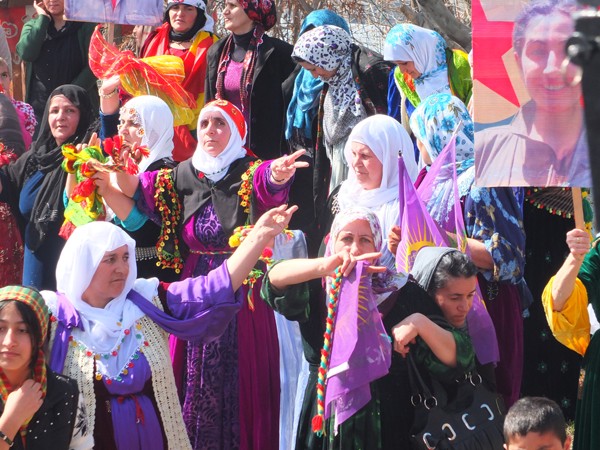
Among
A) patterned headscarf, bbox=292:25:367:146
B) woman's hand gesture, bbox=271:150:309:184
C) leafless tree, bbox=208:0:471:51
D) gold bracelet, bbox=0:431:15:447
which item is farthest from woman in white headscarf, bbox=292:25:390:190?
gold bracelet, bbox=0:431:15:447

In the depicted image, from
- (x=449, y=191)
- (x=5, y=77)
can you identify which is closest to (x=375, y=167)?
(x=449, y=191)

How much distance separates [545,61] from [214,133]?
2.19 metres

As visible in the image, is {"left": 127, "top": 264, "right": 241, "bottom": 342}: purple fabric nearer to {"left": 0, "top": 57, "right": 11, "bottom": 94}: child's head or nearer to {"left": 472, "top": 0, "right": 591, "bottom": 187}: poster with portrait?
{"left": 472, "top": 0, "right": 591, "bottom": 187}: poster with portrait

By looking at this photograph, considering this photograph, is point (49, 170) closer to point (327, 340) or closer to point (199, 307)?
point (199, 307)

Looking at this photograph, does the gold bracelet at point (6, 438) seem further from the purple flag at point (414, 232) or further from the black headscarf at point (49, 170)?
the black headscarf at point (49, 170)

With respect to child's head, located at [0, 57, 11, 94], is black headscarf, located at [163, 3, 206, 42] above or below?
above

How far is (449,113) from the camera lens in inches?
216

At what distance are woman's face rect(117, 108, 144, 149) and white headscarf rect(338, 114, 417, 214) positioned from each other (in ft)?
4.20

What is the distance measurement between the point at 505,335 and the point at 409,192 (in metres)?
0.95

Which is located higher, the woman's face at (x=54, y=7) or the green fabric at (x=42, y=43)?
the woman's face at (x=54, y=7)

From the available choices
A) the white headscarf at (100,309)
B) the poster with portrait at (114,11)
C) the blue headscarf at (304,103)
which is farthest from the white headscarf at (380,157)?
the poster with portrait at (114,11)

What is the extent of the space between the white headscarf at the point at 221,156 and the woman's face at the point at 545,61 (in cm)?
191

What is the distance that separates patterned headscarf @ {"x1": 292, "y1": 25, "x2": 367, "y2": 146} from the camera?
265 inches

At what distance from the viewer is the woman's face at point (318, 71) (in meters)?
6.76
